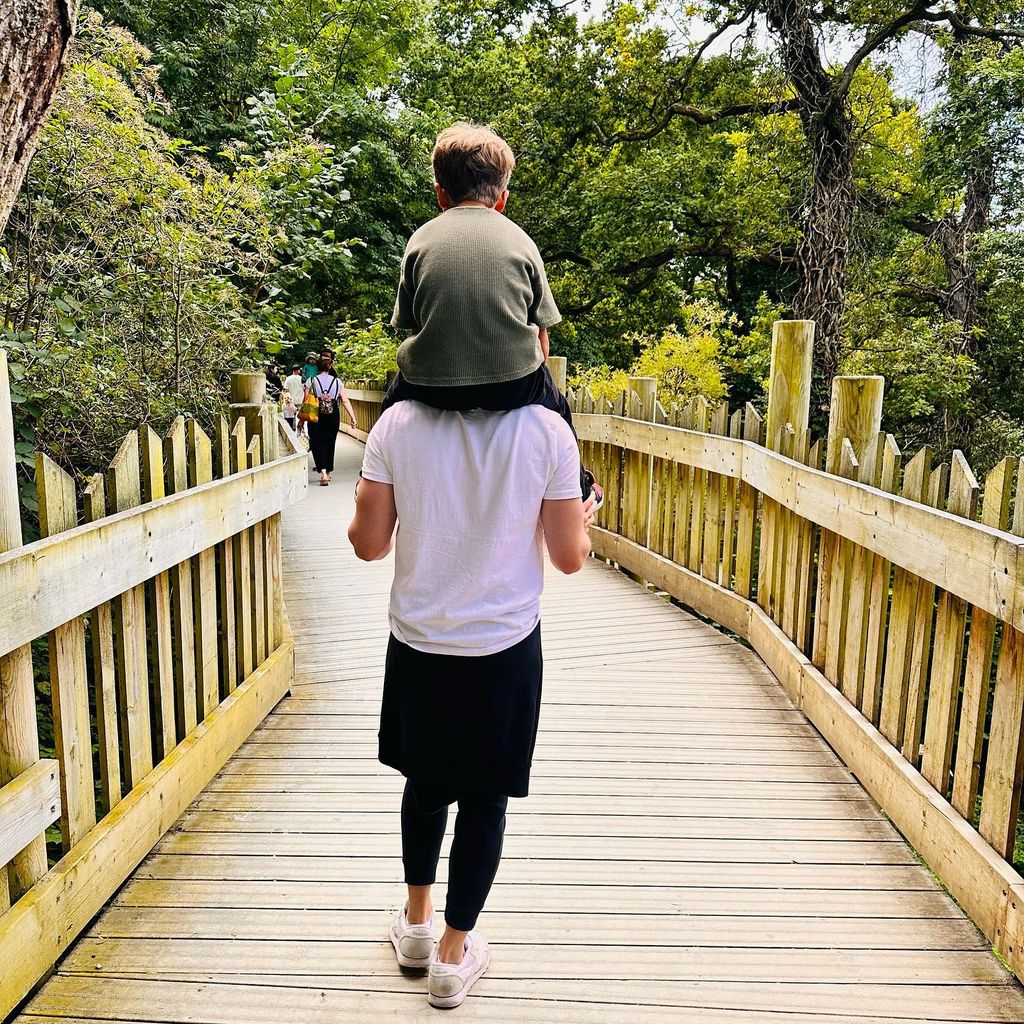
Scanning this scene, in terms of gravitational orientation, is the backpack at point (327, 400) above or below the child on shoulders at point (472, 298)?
below

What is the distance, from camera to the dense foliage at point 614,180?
17.4ft

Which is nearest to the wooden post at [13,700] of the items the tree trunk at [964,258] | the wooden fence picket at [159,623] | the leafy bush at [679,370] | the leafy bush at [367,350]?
the wooden fence picket at [159,623]

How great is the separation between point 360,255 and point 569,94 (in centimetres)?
468

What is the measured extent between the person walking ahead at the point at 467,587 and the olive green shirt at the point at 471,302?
12 cm

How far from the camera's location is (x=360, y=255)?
1299cm

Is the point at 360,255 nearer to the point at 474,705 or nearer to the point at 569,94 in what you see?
the point at 569,94

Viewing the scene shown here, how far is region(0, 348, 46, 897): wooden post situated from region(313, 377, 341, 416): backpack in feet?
31.2

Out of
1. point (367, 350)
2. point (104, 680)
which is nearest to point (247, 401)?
point (104, 680)

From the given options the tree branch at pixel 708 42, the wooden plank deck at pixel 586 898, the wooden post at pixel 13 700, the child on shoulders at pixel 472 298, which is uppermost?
the tree branch at pixel 708 42

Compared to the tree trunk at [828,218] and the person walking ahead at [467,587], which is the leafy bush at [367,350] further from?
the person walking ahead at [467,587]

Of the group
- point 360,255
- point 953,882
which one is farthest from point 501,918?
point 360,255

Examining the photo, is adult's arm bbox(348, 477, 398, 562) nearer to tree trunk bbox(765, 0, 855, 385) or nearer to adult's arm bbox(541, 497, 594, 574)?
adult's arm bbox(541, 497, 594, 574)

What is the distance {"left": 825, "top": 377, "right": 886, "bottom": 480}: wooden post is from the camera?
387 centimetres

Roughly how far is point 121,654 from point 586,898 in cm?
150
